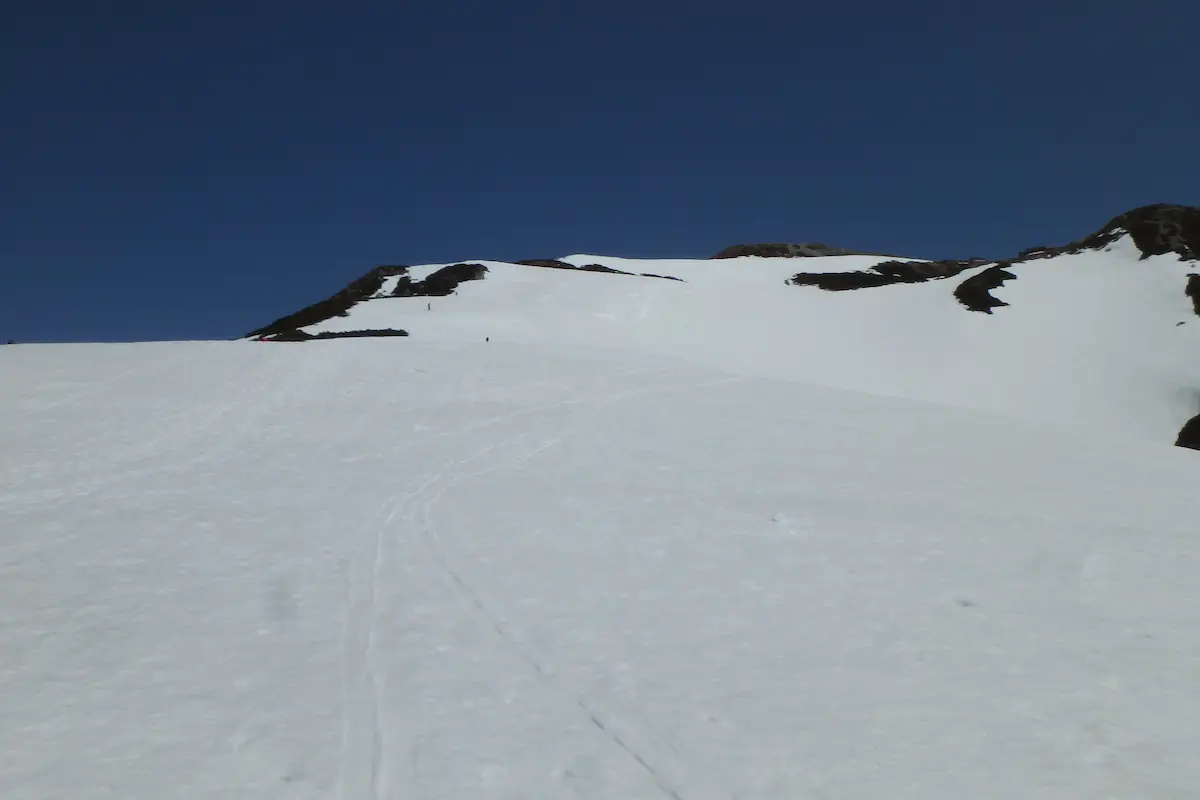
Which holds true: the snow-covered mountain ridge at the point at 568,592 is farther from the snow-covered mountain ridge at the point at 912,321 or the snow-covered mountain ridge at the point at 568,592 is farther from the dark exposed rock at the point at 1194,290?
the dark exposed rock at the point at 1194,290

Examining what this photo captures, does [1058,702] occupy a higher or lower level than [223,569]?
lower

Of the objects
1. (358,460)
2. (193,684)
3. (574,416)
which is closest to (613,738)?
(193,684)

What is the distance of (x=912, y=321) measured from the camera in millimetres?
42781

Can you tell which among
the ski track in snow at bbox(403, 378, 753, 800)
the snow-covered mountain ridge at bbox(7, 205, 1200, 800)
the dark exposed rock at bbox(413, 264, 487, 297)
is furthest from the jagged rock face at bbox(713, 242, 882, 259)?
the ski track in snow at bbox(403, 378, 753, 800)

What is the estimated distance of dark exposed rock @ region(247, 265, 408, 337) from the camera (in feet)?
134

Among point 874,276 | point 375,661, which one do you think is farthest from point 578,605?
point 874,276

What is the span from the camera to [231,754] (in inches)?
170

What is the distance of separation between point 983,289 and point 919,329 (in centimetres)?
713

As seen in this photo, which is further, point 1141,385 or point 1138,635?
point 1141,385

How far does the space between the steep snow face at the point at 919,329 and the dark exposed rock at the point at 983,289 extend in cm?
68

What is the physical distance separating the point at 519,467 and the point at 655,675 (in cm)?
574

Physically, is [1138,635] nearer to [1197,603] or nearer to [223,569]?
[1197,603]

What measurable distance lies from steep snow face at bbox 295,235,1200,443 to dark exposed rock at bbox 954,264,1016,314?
0.68 meters

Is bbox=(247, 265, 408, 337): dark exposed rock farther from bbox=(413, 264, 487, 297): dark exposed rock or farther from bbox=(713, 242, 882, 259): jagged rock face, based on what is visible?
bbox=(713, 242, 882, 259): jagged rock face
